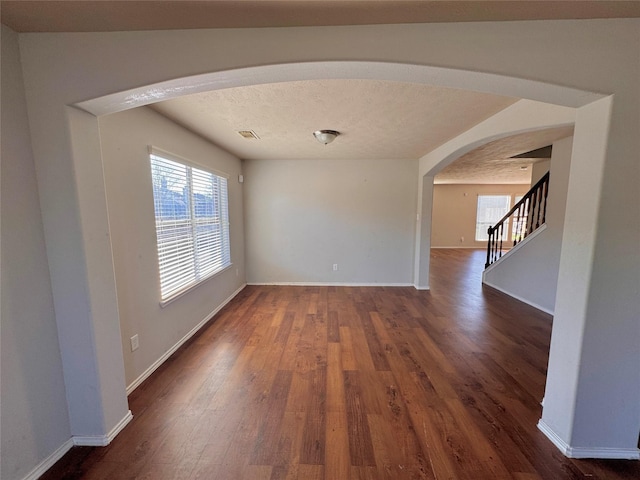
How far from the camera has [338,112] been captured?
231 cm

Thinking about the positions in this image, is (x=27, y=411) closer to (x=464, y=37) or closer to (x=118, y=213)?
(x=118, y=213)

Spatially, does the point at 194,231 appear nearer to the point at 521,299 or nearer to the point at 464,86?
the point at 464,86

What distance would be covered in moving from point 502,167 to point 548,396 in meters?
5.59

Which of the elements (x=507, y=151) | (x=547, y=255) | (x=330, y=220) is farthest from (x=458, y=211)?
(x=330, y=220)

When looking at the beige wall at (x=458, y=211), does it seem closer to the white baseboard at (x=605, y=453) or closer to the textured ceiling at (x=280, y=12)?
the white baseboard at (x=605, y=453)

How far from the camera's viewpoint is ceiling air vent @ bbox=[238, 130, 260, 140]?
2.86m

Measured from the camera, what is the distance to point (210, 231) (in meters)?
3.38

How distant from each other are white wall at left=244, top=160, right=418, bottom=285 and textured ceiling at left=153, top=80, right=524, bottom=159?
105cm

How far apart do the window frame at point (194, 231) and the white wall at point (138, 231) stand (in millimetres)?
75

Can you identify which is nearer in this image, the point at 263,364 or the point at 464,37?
the point at 464,37

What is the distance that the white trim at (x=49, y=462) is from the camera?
4.24ft

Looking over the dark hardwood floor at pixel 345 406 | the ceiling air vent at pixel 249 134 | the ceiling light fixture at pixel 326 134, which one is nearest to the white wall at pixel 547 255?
the dark hardwood floor at pixel 345 406

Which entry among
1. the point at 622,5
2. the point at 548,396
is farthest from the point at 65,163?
the point at 548,396

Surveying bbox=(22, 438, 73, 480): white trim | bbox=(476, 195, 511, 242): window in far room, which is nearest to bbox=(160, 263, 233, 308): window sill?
bbox=(22, 438, 73, 480): white trim
